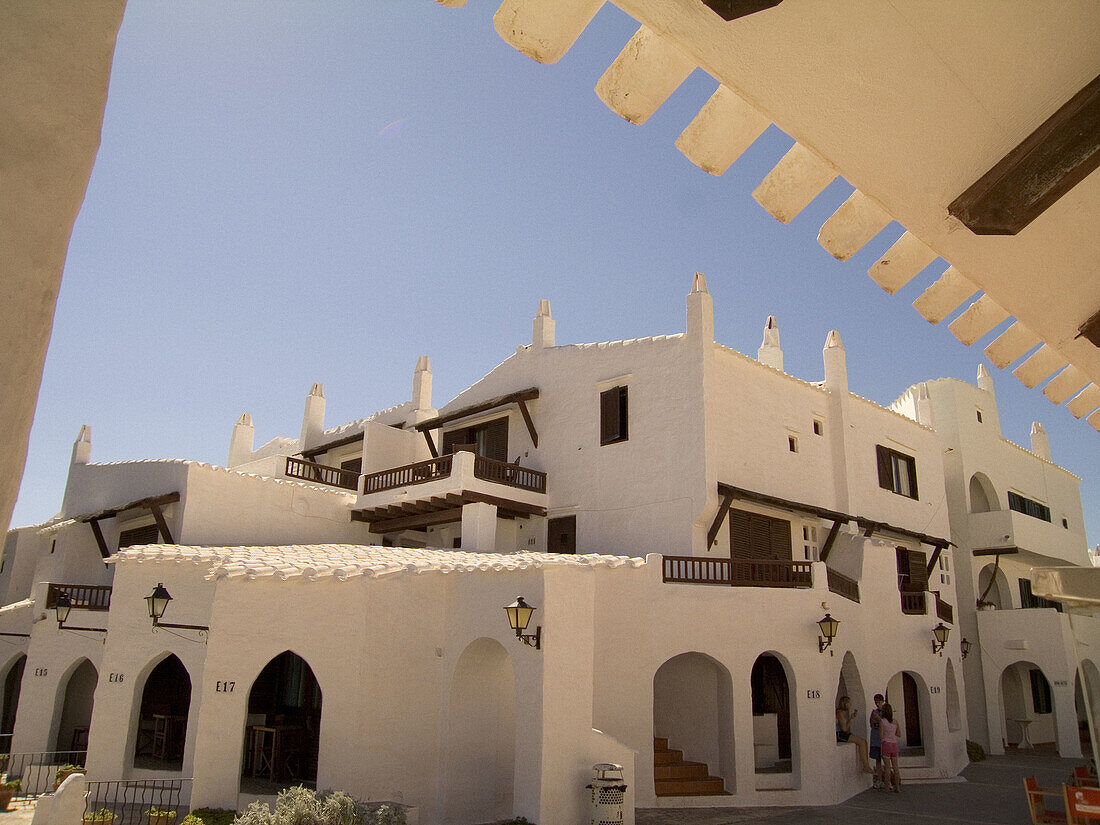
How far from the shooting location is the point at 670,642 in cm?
1567

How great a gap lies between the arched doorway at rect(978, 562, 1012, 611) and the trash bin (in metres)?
19.5

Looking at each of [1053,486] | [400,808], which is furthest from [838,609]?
→ [1053,486]

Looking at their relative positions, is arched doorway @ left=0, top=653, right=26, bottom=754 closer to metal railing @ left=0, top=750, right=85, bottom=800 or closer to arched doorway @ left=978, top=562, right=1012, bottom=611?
A: metal railing @ left=0, top=750, right=85, bottom=800

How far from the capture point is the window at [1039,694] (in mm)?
28172

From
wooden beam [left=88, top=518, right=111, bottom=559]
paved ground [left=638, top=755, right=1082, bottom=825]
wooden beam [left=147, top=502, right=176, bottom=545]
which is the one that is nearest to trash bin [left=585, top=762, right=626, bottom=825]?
paved ground [left=638, top=755, right=1082, bottom=825]

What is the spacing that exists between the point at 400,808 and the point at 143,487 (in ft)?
39.2

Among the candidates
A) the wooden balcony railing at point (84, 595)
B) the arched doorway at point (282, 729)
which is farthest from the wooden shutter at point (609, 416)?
the wooden balcony railing at point (84, 595)

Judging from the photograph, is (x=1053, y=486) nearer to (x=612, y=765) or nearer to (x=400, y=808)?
(x=612, y=765)

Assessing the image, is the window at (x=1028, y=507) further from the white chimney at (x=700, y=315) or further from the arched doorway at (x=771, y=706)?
the white chimney at (x=700, y=315)

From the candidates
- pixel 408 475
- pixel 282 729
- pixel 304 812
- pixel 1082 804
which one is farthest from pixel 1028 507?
pixel 304 812

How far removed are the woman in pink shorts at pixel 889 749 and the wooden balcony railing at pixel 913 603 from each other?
425cm

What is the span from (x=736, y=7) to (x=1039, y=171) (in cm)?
145

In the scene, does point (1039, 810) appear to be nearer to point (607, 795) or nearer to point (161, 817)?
point (607, 795)

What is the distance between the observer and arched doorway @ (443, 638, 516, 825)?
14273mm
